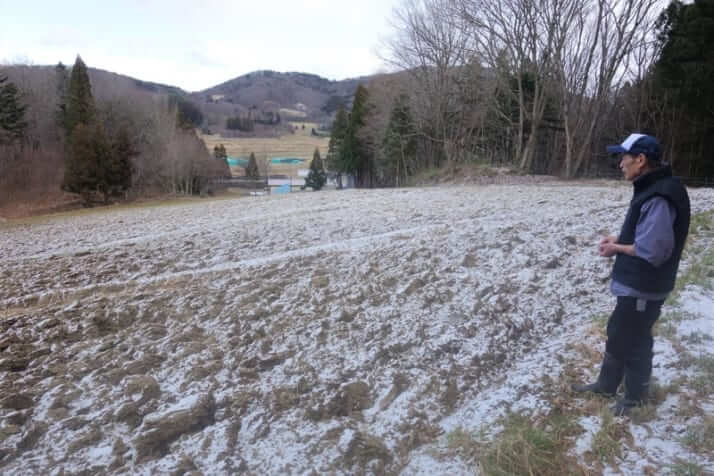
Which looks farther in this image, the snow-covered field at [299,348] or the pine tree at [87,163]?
the pine tree at [87,163]

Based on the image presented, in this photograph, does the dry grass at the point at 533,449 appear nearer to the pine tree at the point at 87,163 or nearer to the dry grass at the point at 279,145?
the pine tree at the point at 87,163

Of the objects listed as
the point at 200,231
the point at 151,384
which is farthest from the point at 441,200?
the point at 151,384

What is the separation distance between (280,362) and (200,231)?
6.59 metres

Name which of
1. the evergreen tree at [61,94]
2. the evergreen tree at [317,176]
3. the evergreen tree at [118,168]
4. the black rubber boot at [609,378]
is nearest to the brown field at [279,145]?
the evergreen tree at [317,176]

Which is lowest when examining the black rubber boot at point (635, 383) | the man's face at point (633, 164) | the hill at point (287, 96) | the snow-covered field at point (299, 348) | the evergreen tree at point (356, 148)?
the snow-covered field at point (299, 348)

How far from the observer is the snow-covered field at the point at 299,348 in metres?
2.83

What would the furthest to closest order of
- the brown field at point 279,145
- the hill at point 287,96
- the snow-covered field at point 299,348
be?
the hill at point 287,96, the brown field at point 279,145, the snow-covered field at point 299,348

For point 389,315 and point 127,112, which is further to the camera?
point 127,112

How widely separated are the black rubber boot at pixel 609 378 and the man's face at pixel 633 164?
1192 mm

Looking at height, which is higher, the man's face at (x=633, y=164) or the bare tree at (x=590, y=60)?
the bare tree at (x=590, y=60)

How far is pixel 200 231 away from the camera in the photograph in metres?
9.59

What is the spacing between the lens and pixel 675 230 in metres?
2.48

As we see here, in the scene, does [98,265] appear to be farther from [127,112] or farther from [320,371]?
[127,112]

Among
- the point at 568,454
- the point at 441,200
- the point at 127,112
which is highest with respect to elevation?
the point at 127,112
